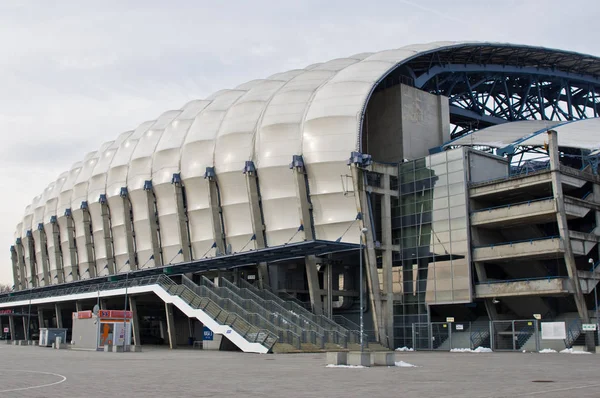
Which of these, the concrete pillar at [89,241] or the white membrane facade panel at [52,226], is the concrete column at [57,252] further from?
the concrete pillar at [89,241]

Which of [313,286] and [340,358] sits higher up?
[340,358]

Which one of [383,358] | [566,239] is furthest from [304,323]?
[383,358]

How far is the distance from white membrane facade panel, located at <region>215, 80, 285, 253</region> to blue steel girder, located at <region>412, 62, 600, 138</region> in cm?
1944

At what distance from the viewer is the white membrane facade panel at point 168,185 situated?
77438 millimetres

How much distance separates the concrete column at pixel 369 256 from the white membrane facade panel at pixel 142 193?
1148 inches

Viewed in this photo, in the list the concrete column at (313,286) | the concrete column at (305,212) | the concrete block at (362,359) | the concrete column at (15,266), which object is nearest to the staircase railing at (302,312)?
the concrete column at (313,286)

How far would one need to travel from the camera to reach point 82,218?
308 feet

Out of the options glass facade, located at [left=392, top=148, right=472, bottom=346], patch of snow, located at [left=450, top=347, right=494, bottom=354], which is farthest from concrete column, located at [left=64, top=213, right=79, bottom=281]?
patch of snow, located at [left=450, top=347, right=494, bottom=354]

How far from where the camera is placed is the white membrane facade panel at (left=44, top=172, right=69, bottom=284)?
4050 inches

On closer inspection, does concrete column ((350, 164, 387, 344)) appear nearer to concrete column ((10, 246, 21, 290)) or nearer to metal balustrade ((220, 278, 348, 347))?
metal balustrade ((220, 278, 348, 347))

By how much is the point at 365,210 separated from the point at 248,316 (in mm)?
15154

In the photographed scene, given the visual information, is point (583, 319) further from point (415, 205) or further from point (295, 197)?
point (295, 197)

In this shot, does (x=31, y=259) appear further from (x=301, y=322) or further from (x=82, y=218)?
(x=301, y=322)

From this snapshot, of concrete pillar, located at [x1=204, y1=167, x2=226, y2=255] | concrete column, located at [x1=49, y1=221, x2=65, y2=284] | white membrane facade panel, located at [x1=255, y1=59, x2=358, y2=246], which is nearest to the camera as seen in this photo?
white membrane facade panel, located at [x1=255, y1=59, x2=358, y2=246]
